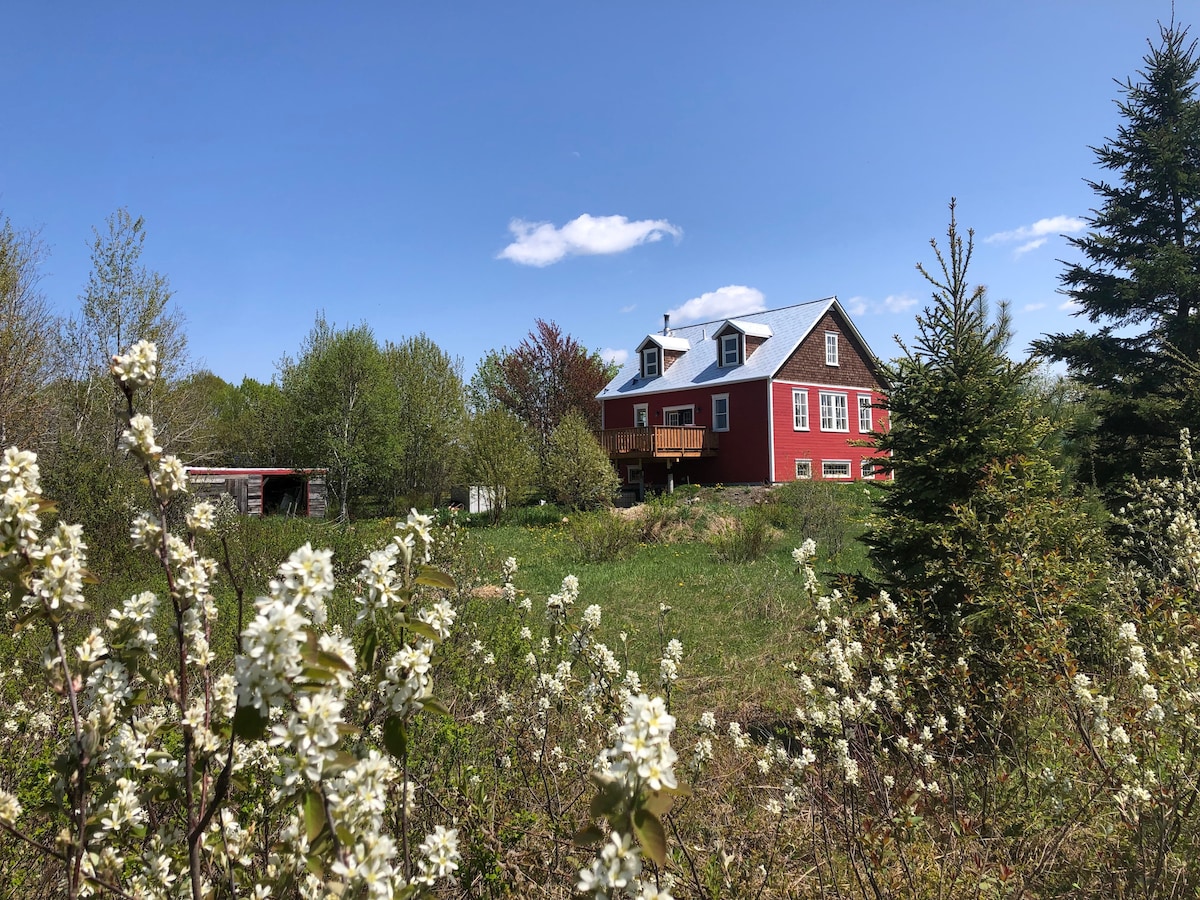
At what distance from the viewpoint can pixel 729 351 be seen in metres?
28.3

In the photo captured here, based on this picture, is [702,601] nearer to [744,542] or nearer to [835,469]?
[744,542]

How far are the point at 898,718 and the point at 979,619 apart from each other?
2.91 feet

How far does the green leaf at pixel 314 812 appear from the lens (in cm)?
125

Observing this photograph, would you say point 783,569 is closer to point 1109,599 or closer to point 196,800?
point 1109,599

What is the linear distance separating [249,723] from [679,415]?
28.5 meters

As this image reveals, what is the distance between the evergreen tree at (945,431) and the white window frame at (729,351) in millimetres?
22239

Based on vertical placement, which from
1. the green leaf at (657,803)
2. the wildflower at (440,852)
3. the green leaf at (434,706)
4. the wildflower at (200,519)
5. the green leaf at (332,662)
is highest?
the wildflower at (200,519)

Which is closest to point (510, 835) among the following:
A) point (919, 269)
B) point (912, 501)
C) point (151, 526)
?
point (151, 526)

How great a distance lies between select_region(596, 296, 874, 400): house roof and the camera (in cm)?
2681

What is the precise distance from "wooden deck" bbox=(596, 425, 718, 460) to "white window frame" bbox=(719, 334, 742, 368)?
114 inches

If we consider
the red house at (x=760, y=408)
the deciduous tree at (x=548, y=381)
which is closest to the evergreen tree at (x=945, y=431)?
the red house at (x=760, y=408)

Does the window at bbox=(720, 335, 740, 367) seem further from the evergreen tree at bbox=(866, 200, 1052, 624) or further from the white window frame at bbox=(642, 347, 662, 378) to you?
the evergreen tree at bbox=(866, 200, 1052, 624)

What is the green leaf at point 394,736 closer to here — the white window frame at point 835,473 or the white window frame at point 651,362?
the white window frame at point 835,473

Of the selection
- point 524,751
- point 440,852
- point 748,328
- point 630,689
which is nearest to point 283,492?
point 748,328
